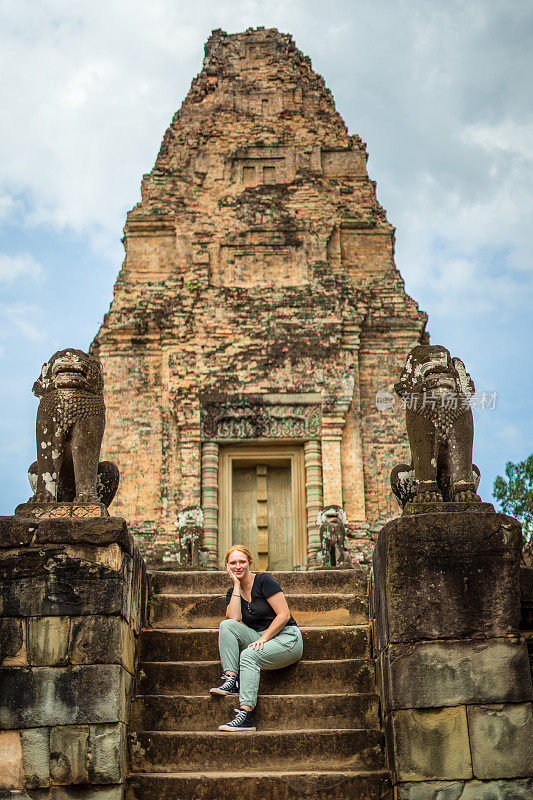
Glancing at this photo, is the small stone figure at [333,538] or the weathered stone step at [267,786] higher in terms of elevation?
the small stone figure at [333,538]

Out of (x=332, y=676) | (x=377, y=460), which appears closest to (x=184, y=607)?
(x=332, y=676)

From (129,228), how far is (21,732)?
1121 centimetres

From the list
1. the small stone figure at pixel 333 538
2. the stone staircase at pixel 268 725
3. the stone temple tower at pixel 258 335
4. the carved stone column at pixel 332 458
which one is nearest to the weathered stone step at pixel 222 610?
the stone staircase at pixel 268 725

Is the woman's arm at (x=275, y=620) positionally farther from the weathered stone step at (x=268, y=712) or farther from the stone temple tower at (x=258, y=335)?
the stone temple tower at (x=258, y=335)

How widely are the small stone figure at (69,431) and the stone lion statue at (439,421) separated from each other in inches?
96.4

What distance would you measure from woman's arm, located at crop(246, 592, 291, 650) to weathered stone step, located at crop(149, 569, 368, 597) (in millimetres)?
1293

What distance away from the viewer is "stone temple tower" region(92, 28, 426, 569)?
13.4 metres

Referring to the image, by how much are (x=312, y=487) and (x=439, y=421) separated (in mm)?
6945

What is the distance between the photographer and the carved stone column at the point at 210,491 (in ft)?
42.7

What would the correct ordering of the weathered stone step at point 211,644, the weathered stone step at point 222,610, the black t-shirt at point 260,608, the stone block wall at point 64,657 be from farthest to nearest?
1. the weathered stone step at point 222,610
2. the weathered stone step at point 211,644
3. the black t-shirt at point 260,608
4. the stone block wall at point 64,657

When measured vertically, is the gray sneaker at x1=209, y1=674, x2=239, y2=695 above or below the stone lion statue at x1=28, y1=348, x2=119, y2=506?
below

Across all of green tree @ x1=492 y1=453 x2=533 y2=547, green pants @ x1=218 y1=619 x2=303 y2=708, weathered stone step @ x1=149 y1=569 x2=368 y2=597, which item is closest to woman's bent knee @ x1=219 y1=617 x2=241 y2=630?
green pants @ x1=218 y1=619 x2=303 y2=708

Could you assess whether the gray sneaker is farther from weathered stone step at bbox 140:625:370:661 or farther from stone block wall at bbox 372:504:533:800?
stone block wall at bbox 372:504:533:800

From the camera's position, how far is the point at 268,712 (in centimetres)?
594
